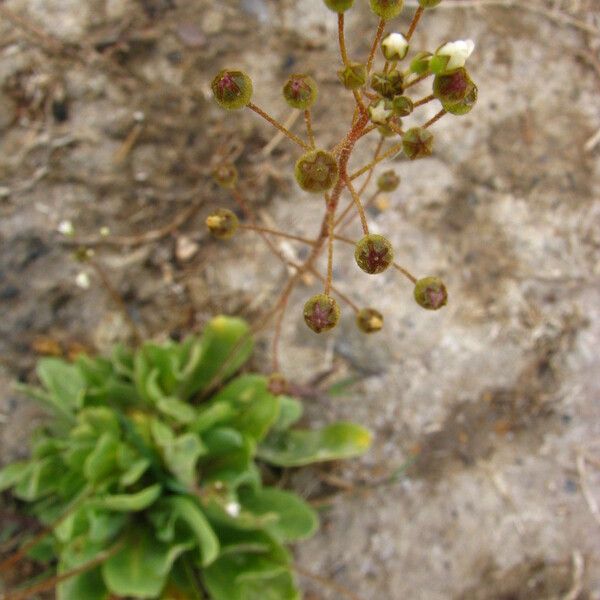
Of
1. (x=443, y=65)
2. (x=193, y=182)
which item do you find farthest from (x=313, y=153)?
(x=193, y=182)

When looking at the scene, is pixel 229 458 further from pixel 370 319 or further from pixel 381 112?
pixel 381 112

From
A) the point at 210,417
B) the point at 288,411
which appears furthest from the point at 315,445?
the point at 210,417

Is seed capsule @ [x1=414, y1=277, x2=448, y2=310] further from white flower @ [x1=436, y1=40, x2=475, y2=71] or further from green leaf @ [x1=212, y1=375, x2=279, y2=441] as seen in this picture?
green leaf @ [x1=212, y1=375, x2=279, y2=441]

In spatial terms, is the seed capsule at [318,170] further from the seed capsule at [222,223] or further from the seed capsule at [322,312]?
the seed capsule at [222,223]

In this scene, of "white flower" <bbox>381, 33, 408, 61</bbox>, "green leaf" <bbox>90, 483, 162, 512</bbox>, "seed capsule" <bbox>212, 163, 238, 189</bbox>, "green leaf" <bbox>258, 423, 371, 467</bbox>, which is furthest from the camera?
"green leaf" <bbox>258, 423, 371, 467</bbox>

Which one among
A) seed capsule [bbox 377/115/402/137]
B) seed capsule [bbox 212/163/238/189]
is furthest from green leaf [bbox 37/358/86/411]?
seed capsule [bbox 377/115/402/137]

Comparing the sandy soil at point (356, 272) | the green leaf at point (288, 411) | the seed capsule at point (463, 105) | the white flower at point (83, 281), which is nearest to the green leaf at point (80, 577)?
the sandy soil at point (356, 272)
